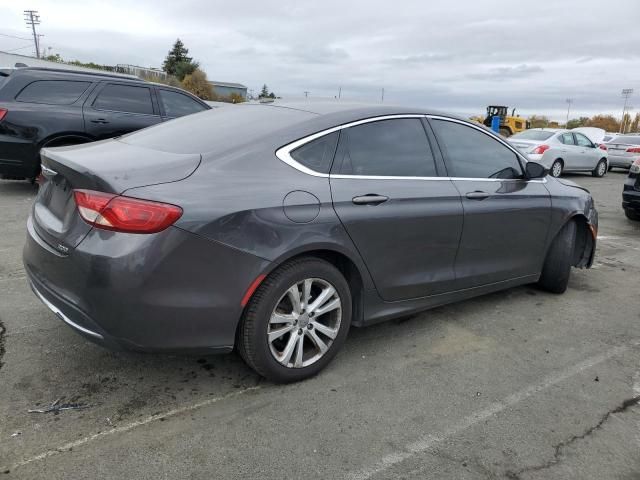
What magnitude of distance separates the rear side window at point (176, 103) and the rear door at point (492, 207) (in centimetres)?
594

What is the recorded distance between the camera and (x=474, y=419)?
2.84 meters

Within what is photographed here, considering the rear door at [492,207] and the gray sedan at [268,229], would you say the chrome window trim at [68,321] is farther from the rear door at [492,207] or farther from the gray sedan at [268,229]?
the rear door at [492,207]

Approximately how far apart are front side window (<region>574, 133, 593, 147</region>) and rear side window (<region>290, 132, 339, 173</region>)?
15.6 m

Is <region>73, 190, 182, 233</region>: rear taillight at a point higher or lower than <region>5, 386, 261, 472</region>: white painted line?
higher

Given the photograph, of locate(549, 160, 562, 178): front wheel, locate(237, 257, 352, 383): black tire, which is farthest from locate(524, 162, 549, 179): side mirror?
locate(549, 160, 562, 178): front wheel

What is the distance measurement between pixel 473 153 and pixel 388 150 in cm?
93

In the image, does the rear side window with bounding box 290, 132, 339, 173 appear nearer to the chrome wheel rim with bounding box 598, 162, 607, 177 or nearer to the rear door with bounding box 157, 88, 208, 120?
the rear door with bounding box 157, 88, 208, 120

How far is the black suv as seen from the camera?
720 centimetres

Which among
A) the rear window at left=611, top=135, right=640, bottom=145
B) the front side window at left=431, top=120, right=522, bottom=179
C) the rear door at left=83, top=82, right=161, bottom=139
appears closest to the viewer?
the front side window at left=431, top=120, right=522, bottom=179

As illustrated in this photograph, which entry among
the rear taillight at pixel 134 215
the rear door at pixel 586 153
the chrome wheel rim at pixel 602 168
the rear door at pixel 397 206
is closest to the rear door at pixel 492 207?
the rear door at pixel 397 206

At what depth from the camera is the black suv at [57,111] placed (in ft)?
23.6

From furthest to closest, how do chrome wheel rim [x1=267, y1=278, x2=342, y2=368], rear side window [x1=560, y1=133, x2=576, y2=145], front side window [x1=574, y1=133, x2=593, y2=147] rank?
front side window [x1=574, y1=133, x2=593, y2=147]
rear side window [x1=560, y1=133, x2=576, y2=145]
chrome wheel rim [x1=267, y1=278, x2=342, y2=368]

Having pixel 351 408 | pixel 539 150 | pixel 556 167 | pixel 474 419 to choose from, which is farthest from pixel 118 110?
pixel 556 167

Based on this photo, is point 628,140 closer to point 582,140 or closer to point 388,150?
point 582,140
